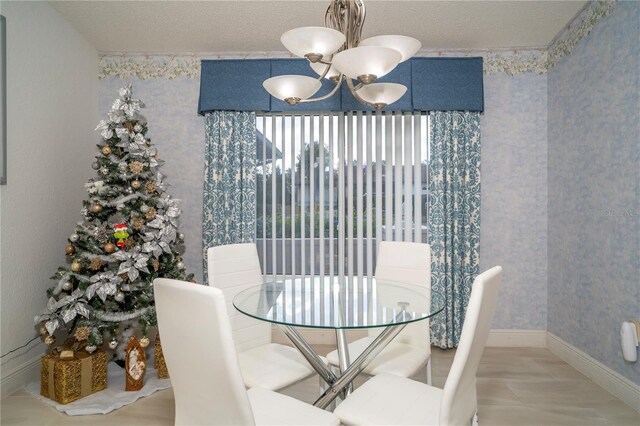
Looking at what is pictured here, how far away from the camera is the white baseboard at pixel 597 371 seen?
240cm

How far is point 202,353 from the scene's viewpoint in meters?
1.13

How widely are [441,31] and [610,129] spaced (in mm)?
1585

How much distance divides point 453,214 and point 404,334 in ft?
5.10

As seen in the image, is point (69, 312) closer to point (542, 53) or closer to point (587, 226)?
point (587, 226)

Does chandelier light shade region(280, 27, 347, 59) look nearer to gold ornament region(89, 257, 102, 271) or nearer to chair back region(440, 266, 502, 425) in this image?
chair back region(440, 266, 502, 425)

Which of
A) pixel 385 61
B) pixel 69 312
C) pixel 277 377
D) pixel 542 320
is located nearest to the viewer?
pixel 385 61

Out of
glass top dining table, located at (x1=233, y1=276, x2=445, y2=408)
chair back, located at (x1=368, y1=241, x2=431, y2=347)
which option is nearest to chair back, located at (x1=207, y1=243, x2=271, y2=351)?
glass top dining table, located at (x1=233, y1=276, x2=445, y2=408)

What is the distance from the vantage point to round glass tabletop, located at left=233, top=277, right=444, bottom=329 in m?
1.61

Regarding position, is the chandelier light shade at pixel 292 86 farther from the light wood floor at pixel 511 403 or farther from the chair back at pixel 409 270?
the light wood floor at pixel 511 403

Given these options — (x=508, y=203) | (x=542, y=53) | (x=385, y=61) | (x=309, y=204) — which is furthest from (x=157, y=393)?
(x=542, y=53)

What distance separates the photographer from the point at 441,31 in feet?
10.6

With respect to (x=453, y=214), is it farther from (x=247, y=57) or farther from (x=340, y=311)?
(x=247, y=57)

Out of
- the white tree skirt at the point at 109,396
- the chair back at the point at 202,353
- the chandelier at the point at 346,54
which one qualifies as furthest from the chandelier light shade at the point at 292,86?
the white tree skirt at the point at 109,396

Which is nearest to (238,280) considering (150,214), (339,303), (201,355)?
(339,303)
